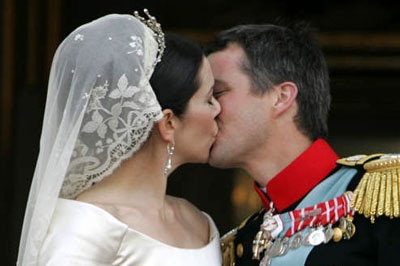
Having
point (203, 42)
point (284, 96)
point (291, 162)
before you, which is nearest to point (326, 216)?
point (291, 162)

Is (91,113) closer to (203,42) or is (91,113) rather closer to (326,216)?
(326,216)

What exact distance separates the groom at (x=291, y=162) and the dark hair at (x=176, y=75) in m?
0.21

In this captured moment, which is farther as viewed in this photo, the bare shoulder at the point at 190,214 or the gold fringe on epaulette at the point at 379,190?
the bare shoulder at the point at 190,214

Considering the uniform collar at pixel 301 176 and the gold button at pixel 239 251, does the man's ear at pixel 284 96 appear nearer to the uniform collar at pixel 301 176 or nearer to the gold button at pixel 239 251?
the uniform collar at pixel 301 176

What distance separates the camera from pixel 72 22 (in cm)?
408

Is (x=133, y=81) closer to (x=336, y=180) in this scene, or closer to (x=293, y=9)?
(x=336, y=180)

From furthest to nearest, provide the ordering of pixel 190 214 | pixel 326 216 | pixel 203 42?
pixel 203 42 → pixel 190 214 → pixel 326 216

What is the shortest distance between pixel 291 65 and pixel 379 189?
0.38 metres

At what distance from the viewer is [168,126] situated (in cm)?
261

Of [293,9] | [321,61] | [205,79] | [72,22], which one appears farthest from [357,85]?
[205,79]

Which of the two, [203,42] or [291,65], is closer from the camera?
[291,65]

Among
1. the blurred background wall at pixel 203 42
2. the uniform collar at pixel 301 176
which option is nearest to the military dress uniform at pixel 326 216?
the uniform collar at pixel 301 176

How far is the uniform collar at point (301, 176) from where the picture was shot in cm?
275

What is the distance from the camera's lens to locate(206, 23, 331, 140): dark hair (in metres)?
2.86
